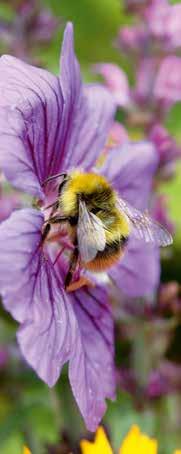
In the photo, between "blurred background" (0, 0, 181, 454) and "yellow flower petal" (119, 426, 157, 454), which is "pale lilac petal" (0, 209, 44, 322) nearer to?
"yellow flower petal" (119, 426, 157, 454)

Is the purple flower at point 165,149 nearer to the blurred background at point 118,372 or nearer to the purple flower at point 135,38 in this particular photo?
the blurred background at point 118,372

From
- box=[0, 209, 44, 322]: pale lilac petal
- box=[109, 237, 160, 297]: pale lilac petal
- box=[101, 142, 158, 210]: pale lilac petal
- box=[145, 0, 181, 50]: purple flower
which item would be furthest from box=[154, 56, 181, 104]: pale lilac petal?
box=[0, 209, 44, 322]: pale lilac petal

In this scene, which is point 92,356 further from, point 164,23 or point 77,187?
point 164,23

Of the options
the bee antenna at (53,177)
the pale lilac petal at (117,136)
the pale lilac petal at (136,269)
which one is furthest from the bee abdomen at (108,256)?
the pale lilac petal at (117,136)

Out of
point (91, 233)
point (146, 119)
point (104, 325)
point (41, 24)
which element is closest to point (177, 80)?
point (146, 119)

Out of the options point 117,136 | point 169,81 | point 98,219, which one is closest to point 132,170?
point 117,136

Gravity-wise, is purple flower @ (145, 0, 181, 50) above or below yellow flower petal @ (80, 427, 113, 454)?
above

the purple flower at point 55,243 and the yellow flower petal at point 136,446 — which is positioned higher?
the purple flower at point 55,243
